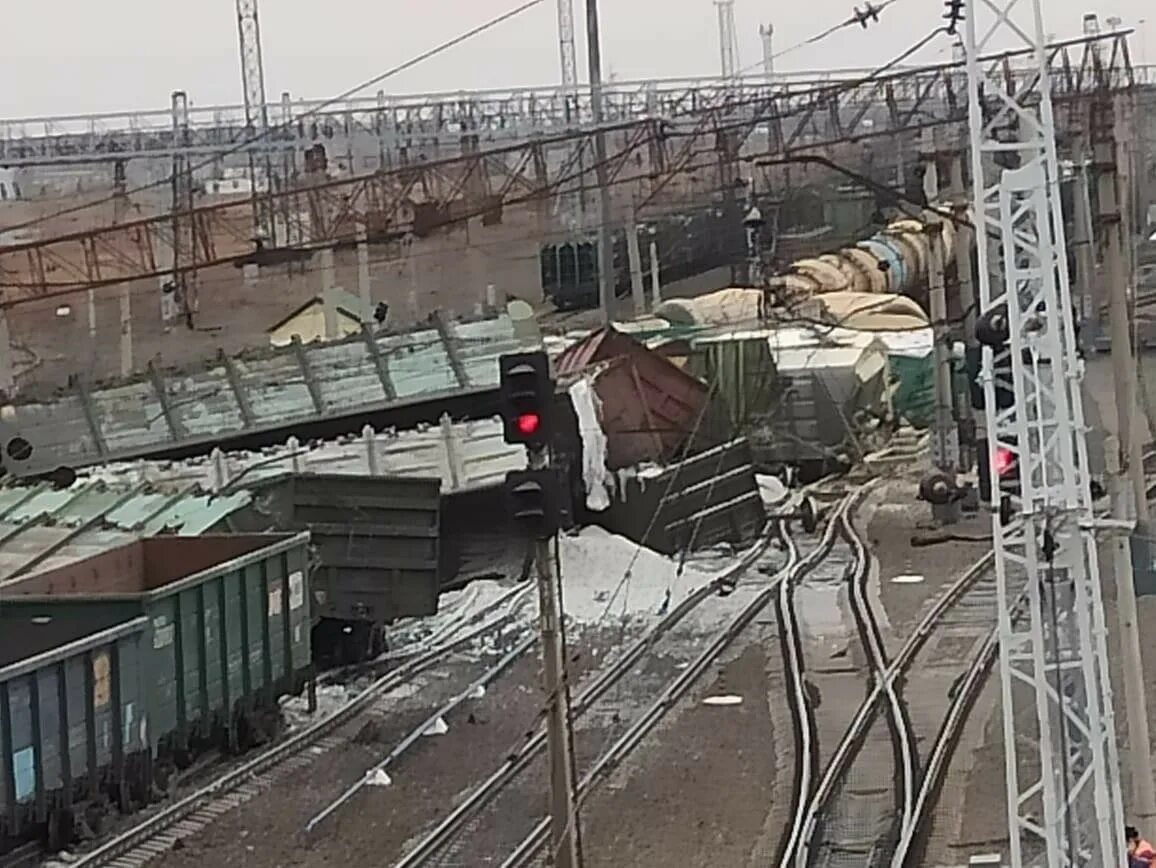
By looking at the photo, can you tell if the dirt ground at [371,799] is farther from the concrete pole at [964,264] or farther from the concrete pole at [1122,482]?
the concrete pole at [964,264]

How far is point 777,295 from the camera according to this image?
111 feet

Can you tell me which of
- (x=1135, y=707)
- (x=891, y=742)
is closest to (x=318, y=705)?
(x=891, y=742)

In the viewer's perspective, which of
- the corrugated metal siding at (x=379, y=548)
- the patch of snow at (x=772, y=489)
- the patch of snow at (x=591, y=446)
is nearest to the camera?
the corrugated metal siding at (x=379, y=548)

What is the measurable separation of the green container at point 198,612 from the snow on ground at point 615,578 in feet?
15.3

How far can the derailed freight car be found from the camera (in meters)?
12.6

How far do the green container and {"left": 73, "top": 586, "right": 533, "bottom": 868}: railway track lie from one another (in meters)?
0.50

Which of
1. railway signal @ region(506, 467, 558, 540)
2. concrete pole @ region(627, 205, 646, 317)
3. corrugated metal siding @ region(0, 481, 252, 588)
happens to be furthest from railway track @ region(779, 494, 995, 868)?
concrete pole @ region(627, 205, 646, 317)

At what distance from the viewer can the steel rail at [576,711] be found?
12.6 meters

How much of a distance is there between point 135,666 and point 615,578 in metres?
8.86

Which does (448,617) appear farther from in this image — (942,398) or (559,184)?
(942,398)

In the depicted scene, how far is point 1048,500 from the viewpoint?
28.7ft

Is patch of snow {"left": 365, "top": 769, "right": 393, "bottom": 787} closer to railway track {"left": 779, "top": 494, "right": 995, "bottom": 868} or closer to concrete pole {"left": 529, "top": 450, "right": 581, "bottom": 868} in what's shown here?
railway track {"left": 779, "top": 494, "right": 995, "bottom": 868}

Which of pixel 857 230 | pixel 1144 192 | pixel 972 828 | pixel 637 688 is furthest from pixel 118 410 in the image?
pixel 857 230

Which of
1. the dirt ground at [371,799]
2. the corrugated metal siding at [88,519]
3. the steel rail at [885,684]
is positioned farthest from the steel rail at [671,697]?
the corrugated metal siding at [88,519]
